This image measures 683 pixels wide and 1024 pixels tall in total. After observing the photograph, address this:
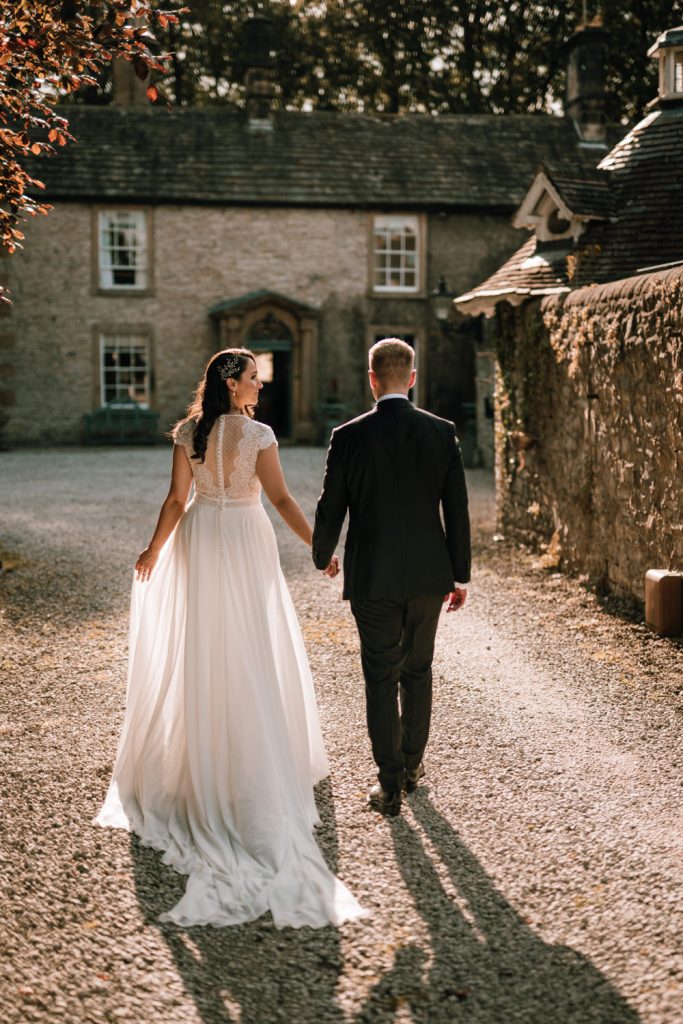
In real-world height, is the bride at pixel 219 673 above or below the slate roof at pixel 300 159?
below

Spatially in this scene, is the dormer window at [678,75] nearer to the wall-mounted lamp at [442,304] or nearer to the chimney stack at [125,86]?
the wall-mounted lamp at [442,304]

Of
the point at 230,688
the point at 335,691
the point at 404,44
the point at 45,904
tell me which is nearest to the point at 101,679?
the point at 335,691

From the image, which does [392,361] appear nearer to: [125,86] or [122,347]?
[122,347]

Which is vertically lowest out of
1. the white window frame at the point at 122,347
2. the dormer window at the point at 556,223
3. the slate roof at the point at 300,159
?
the white window frame at the point at 122,347

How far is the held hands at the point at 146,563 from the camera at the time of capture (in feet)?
15.3

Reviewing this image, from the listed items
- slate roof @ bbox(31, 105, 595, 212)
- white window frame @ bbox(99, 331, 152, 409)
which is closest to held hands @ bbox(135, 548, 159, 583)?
white window frame @ bbox(99, 331, 152, 409)

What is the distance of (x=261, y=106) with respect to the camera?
2730cm

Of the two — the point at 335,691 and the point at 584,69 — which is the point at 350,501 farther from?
the point at 584,69

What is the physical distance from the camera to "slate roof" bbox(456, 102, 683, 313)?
39.1ft

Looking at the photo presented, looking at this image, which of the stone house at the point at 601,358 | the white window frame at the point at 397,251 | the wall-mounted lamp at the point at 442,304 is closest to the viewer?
the stone house at the point at 601,358

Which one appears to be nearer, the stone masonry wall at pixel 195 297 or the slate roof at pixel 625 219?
the slate roof at pixel 625 219

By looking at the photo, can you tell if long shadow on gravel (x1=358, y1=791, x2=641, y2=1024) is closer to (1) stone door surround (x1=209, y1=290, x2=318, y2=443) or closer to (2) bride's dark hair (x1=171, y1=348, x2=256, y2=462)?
(2) bride's dark hair (x1=171, y1=348, x2=256, y2=462)

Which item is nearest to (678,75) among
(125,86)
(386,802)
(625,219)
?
(625,219)

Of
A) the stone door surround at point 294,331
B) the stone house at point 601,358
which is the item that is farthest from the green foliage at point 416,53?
the stone house at point 601,358
